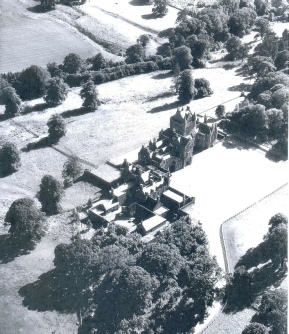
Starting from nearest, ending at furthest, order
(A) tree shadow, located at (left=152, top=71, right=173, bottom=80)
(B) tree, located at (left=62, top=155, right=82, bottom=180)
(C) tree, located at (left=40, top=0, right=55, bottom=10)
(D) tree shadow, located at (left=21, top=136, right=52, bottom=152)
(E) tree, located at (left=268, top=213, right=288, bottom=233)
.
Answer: (E) tree, located at (left=268, top=213, right=288, bottom=233)
(B) tree, located at (left=62, top=155, right=82, bottom=180)
(D) tree shadow, located at (left=21, top=136, right=52, bottom=152)
(A) tree shadow, located at (left=152, top=71, right=173, bottom=80)
(C) tree, located at (left=40, top=0, right=55, bottom=10)

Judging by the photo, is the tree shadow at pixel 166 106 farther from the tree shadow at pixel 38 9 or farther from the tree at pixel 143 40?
the tree shadow at pixel 38 9

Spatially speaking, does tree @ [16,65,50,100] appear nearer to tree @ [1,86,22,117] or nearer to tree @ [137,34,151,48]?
tree @ [1,86,22,117]

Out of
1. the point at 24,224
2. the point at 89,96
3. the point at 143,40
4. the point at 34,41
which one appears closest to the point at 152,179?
the point at 24,224

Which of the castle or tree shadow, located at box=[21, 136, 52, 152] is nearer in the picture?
the castle

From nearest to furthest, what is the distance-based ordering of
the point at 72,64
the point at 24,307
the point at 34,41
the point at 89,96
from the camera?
the point at 24,307
the point at 89,96
the point at 72,64
the point at 34,41

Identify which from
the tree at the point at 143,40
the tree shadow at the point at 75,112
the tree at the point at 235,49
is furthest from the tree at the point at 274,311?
the tree at the point at 143,40

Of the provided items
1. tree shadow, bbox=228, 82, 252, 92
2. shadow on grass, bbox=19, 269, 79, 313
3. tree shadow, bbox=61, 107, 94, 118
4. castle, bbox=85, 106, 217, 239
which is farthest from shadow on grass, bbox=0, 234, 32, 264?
tree shadow, bbox=228, 82, 252, 92

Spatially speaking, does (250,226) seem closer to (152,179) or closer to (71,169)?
(152,179)
